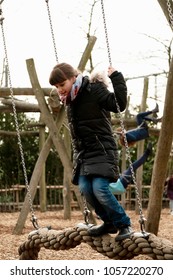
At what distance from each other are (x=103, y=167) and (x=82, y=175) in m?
0.17

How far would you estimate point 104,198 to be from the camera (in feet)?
11.6

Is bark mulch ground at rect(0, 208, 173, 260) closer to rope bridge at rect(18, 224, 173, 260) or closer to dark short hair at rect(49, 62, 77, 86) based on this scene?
rope bridge at rect(18, 224, 173, 260)

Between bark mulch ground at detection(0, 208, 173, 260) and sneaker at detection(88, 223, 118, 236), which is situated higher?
sneaker at detection(88, 223, 118, 236)

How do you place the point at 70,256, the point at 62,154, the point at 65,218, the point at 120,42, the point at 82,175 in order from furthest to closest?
1. the point at 120,42
2. the point at 65,218
3. the point at 62,154
4. the point at 70,256
5. the point at 82,175

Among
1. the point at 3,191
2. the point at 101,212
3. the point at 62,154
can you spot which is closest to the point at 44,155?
the point at 62,154

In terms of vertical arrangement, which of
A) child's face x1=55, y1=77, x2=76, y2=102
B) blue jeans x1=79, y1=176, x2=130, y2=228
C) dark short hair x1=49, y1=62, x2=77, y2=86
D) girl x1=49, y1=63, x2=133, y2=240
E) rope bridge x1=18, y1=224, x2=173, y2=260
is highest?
dark short hair x1=49, y1=62, x2=77, y2=86

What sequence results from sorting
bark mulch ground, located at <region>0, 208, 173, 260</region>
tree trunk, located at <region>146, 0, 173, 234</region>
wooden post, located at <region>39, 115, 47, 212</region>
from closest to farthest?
tree trunk, located at <region>146, 0, 173, 234</region>
bark mulch ground, located at <region>0, 208, 173, 260</region>
wooden post, located at <region>39, 115, 47, 212</region>

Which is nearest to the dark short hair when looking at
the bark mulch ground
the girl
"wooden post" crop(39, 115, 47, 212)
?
the girl

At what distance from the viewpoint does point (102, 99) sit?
3551 millimetres

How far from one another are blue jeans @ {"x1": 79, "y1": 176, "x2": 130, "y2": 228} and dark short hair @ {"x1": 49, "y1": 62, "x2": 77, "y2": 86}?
24.3 inches

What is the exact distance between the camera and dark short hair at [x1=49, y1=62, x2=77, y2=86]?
358 cm

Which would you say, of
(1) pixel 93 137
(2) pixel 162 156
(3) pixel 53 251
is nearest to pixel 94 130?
(1) pixel 93 137

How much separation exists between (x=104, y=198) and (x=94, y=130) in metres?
0.41
